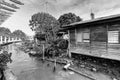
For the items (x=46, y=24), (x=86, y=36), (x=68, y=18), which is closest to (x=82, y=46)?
(x=86, y=36)

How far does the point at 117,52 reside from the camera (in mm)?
5984

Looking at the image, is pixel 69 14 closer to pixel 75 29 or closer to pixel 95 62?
pixel 75 29

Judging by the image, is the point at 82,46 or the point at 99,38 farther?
the point at 82,46

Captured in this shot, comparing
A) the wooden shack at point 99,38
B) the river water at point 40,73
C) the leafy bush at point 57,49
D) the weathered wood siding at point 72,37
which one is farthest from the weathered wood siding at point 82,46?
the leafy bush at point 57,49

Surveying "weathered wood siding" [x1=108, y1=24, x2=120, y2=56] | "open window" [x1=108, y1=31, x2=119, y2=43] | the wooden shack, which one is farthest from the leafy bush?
"open window" [x1=108, y1=31, x2=119, y2=43]

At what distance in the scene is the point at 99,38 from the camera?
7.22 m

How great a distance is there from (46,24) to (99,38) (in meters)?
12.5

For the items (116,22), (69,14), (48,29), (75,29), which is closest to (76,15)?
(69,14)

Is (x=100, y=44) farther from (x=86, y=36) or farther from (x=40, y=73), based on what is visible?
(x=40, y=73)

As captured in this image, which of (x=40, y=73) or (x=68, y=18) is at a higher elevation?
(x=68, y=18)

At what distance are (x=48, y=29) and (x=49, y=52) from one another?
6357 mm

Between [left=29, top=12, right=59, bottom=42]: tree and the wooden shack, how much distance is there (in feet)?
23.6

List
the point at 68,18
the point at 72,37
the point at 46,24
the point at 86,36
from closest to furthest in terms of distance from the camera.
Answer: the point at 86,36, the point at 72,37, the point at 46,24, the point at 68,18

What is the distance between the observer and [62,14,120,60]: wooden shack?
6107mm
